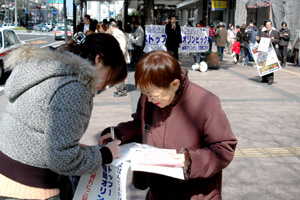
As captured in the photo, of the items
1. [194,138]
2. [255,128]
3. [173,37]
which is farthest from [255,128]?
[173,37]

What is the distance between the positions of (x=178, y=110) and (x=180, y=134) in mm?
121

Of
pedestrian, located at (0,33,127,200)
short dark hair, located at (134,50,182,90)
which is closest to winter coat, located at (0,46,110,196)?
pedestrian, located at (0,33,127,200)

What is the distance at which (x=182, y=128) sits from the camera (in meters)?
1.63

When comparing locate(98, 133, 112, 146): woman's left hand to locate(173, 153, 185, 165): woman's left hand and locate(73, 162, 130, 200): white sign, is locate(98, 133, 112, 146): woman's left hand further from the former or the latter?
locate(173, 153, 185, 165): woman's left hand

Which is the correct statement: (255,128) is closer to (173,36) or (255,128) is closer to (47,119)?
(47,119)

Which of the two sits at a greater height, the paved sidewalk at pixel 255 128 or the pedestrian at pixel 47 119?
the pedestrian at pixel 47 119

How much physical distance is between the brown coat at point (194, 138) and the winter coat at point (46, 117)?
0.40 m

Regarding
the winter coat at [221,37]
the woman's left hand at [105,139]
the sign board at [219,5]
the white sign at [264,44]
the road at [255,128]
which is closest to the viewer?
the woman's left hand at [105,139]

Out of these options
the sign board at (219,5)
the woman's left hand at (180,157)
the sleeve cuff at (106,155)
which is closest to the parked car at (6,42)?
the sleeve cuff at (106,155)

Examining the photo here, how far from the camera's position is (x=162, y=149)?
1.58m

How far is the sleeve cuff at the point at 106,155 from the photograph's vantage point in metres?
1.48

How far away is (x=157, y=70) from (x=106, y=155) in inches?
18.1

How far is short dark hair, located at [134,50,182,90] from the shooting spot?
4.94 ft

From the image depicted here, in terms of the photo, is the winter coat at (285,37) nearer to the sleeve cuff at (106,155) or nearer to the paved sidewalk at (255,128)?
the paved sidewalk at (255,128)
